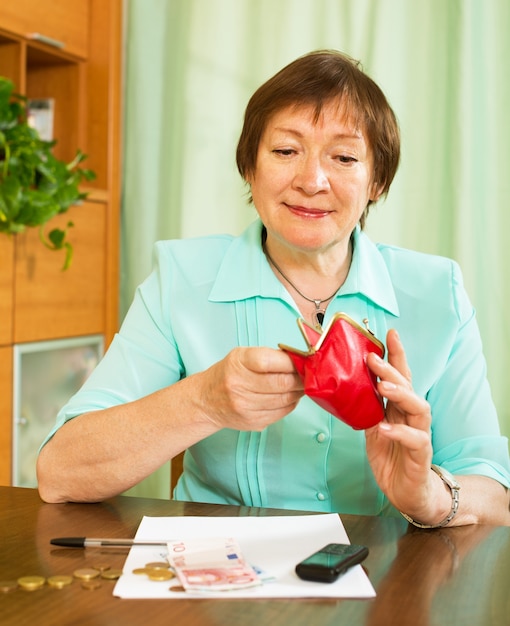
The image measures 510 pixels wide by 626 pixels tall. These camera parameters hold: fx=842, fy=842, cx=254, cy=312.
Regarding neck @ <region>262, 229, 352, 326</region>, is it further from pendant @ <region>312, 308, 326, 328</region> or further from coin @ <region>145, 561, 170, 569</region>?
coin @ <region>145, 561, 170, 569</region>

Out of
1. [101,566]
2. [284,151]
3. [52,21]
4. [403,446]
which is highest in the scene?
[52,21]

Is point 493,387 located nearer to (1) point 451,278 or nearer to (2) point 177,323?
(1) point 451,278

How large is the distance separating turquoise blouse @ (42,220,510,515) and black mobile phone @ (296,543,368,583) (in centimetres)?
44

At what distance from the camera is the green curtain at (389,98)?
2682 mm

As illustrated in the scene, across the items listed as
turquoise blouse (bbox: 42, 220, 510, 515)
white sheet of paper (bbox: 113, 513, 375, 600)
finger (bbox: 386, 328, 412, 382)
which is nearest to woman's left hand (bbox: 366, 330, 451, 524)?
finger (bbox: 386, 328, 412, 382)

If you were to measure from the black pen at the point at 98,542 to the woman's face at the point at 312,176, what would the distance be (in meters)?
0.64

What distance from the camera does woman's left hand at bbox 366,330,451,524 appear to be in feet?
3.55

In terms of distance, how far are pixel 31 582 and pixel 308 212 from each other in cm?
81

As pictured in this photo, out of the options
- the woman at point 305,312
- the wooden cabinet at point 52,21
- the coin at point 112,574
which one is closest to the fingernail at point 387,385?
the woman at point 305,312

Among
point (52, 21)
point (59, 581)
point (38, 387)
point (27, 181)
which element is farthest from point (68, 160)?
point (59, 581)

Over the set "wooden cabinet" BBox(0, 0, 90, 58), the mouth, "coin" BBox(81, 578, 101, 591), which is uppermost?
"wooden cabinet" BBox(0, 0, 90, 58)

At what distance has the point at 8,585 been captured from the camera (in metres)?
0.89

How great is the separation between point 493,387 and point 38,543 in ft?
6.29

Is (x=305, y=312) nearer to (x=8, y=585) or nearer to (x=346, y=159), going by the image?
(x=346, y=159)
